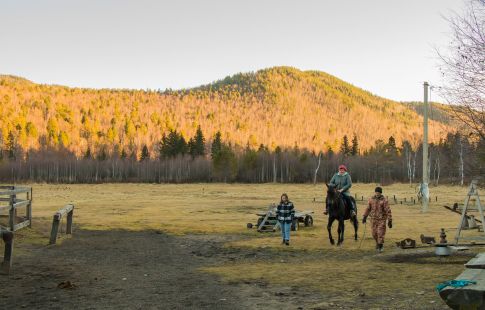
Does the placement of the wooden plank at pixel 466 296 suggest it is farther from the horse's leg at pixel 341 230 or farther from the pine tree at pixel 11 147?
the pine tree at pixel 11 147

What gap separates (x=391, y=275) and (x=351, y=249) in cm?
490

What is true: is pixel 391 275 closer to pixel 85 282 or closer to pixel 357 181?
pixel 85 282

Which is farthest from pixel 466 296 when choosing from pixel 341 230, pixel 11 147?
pixel 11 147

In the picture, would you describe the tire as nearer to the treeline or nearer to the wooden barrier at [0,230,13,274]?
the wooden barrier at [0,230,13,274]

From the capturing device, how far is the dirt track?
31.3ft

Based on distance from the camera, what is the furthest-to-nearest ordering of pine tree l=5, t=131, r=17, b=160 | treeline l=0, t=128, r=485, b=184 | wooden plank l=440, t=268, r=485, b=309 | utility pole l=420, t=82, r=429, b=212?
pine tree l=5, t=131, r=17, b=160, treeline l=0, t=128, r=485, b=184, utility pole l=420, t=82, r=429, b=212, wooden plank l=440, t=268, r=485, b=309

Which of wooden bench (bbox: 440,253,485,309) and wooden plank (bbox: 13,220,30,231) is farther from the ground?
wooden bench (bbox: 440,253,485,309)

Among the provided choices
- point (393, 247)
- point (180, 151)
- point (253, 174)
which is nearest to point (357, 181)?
point (253, 174)

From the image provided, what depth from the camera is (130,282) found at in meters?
11.7

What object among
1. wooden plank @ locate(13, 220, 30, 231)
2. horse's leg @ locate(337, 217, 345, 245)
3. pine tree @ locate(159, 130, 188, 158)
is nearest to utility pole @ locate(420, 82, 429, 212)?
horse's leg @ locate(337, 217, 345, 245)

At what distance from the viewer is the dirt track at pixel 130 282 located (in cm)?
955

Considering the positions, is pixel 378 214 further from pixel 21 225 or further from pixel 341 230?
pixel 21 225

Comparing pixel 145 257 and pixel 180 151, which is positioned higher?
pixel 180 151

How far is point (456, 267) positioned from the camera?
41.5ft
